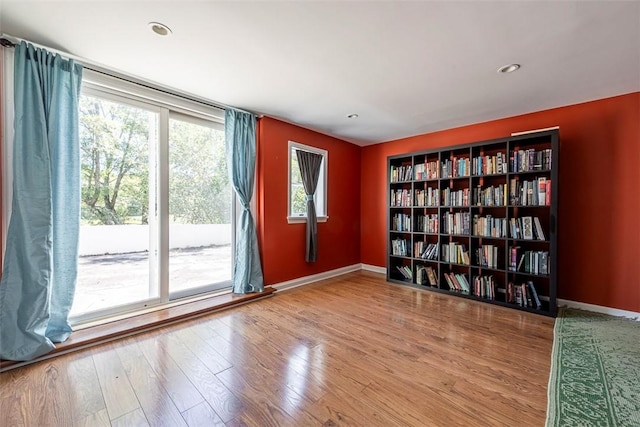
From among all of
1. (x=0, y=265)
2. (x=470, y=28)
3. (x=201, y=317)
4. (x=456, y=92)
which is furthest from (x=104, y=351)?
(x=456, y=92)

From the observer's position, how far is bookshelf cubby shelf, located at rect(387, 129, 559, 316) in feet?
9.26

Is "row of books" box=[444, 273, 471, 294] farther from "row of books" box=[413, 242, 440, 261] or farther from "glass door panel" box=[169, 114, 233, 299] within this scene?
"glass door panel" box=[169, 114, 233, 299]

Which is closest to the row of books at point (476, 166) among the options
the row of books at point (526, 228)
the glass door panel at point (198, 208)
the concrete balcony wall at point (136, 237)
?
the row of books at point (526, 228)

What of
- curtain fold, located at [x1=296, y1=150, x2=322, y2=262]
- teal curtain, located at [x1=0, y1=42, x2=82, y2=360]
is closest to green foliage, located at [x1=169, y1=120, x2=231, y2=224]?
teal curtain, located at [x1=0, y1=42, x2=82, y2=360]

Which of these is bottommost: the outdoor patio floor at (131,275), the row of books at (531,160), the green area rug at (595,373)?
the green area rug at (595,373)

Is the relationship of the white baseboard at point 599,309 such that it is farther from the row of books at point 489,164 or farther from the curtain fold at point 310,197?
the curtain fold at point 310,197

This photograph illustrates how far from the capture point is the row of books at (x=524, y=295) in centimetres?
282

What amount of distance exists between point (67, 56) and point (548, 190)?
15.5 feet

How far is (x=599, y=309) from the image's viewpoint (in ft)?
9.07

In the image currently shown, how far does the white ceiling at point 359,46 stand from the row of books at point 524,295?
6.96 feet

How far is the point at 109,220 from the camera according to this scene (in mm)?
2404

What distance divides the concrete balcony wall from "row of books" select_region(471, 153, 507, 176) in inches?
130

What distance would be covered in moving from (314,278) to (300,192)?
1.40m

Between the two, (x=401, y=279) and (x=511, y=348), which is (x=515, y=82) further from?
(x=401, y=279)
